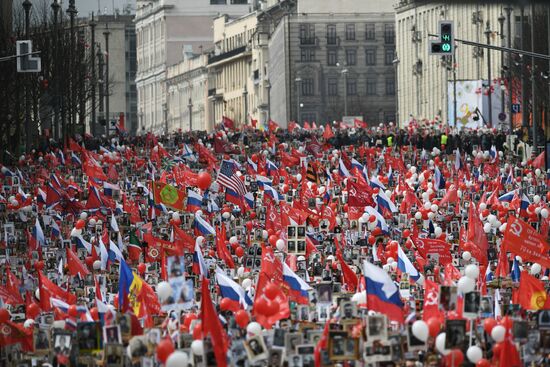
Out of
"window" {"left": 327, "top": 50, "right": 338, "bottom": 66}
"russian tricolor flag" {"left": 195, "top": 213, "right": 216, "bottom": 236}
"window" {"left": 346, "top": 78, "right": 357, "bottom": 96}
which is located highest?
"window" {"left": 327, "top": 50, "right": 338, "bottom": 66}

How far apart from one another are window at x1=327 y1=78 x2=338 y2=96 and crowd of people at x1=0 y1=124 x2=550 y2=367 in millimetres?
90138

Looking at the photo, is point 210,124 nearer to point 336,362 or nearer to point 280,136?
point 280,136

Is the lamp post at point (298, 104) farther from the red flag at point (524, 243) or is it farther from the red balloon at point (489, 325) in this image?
the red balloon at point (489, 325)

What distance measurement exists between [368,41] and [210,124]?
3817cm

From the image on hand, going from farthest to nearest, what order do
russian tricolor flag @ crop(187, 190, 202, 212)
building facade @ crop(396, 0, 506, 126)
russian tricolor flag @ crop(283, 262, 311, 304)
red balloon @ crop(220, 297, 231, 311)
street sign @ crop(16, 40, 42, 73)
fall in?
building facade @ crop(396, 0, 506, 126) → russian tricolor flag @ crop(187, 190, 202, 212) → street sign @ crop(16, 40, 42, 73) → russian tricolor flag @ crop(283, 262, 311, 304) → red balloon @ crop(220, 297, 231, 311)

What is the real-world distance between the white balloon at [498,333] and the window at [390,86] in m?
134

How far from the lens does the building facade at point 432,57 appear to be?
377 feet

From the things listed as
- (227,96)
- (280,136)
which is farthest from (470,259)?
(227,96)

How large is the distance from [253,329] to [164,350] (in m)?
1.04

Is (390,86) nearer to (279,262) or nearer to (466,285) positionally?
(279,262)

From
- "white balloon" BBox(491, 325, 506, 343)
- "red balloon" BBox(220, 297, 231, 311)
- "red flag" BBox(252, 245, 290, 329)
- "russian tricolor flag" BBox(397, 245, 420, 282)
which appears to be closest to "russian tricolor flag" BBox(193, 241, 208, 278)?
"red flag" BBox(252, 245, 290, 329)

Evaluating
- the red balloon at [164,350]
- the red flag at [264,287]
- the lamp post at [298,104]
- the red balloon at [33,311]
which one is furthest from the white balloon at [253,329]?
the lamp post at [298,104]

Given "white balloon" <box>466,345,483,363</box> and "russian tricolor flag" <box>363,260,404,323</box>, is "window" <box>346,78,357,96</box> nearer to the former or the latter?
"russian tricolor flag" <box>363,260,404,323</box>

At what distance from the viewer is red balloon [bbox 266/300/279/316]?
72.9 feet
